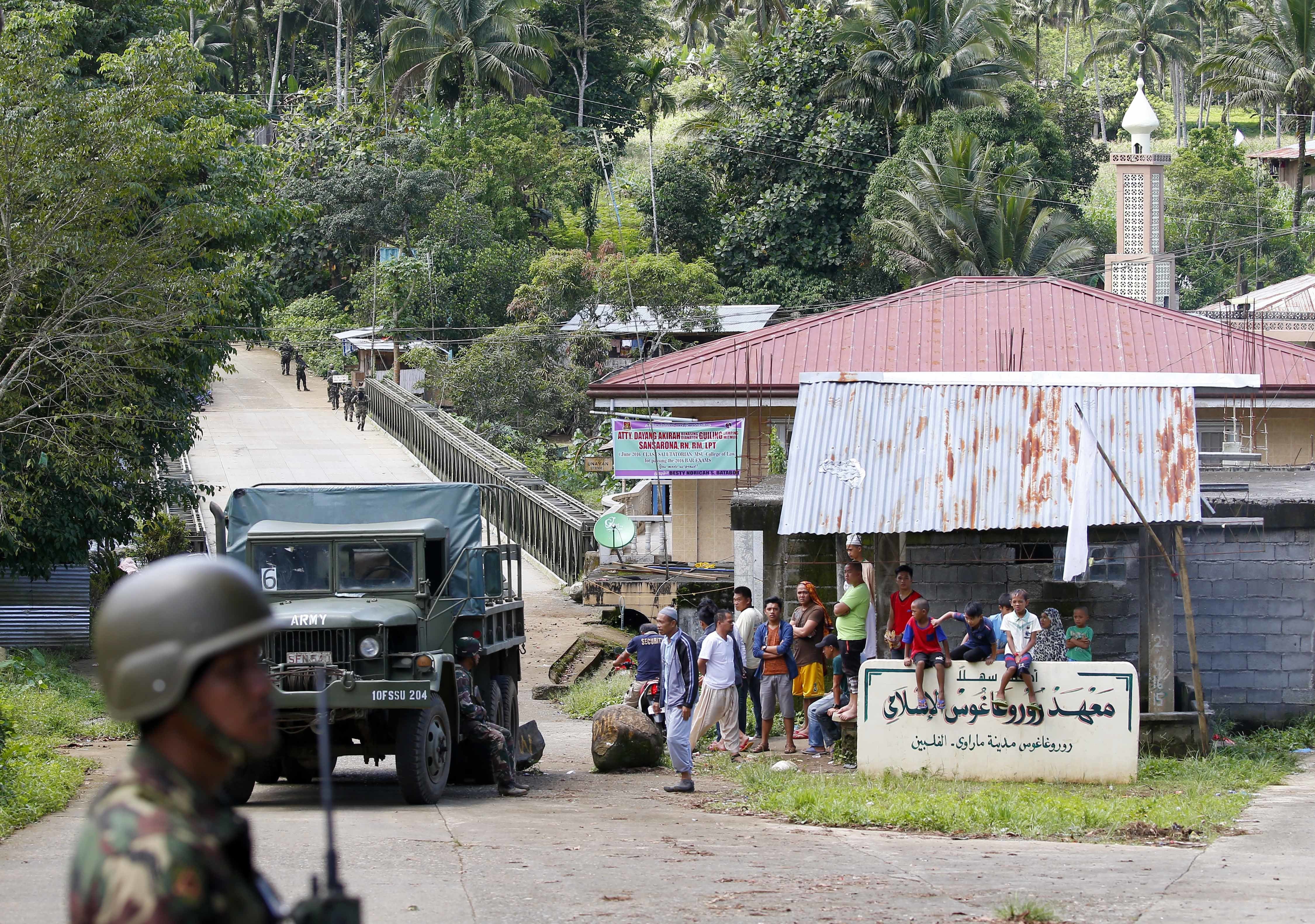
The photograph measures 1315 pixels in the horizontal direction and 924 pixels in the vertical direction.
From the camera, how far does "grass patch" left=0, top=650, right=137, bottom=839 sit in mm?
10922

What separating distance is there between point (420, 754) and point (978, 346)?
16.0 meters

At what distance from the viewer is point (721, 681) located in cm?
1419

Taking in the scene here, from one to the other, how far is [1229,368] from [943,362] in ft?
14.9

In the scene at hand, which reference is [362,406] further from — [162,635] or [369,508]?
[162,635]

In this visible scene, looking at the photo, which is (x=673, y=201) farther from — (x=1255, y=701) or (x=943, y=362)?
(x=1255, y=701)

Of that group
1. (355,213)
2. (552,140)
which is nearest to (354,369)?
(355,213)

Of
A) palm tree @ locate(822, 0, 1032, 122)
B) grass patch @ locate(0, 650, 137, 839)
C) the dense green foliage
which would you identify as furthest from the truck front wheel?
palm tree @ locate(822, 0, 1032, 122)

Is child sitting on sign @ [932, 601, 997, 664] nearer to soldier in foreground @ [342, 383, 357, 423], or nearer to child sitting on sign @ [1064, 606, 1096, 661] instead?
child sitting on sign @ [1064, 606, 1096, 661]

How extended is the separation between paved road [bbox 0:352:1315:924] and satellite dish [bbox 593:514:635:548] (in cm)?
1346

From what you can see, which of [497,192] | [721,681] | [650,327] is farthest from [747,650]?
[497,192]

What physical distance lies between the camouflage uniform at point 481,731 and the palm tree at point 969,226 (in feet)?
100

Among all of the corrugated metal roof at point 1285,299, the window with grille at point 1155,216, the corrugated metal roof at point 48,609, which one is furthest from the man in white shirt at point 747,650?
the corrugated metal roof at point 1285,299

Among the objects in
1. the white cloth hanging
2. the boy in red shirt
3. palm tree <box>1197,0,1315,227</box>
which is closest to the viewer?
the white cloth hanging

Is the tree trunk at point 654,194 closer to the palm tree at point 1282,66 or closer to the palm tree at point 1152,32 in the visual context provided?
the palm tree at point 1282,66
